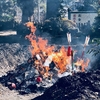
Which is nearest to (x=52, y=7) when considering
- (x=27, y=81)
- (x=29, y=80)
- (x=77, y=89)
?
(x=29, y=80)

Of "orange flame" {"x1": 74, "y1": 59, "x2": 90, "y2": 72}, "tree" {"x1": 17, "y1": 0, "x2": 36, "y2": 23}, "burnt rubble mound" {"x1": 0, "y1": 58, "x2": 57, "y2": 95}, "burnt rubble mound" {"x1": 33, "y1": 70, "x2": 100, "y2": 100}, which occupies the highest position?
"tree" {"x1": 17, "y1": 0, "x2": 36, "y2": 23}

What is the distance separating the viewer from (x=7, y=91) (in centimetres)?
2202

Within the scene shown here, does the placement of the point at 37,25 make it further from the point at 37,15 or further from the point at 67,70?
the point at 37,15

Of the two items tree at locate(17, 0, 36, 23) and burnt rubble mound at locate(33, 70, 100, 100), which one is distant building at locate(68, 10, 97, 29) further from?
burnt rubble mound at locate(33, 70, 100, 100)

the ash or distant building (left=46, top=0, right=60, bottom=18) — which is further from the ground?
distant building (left=46, top=0, right=60, bottom=18)

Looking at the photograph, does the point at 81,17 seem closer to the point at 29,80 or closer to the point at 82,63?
the point at 82,63

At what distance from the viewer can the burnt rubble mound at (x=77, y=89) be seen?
56.6 feet

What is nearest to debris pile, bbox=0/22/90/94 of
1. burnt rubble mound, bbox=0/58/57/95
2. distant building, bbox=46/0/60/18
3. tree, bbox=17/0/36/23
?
burnt rubble mound, bbox=0/58/57/95

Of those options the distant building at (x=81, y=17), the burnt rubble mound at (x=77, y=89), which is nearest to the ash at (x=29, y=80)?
the burnt rubble mound at (x=77, y=89)

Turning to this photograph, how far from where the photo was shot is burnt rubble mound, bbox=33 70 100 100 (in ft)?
56.6

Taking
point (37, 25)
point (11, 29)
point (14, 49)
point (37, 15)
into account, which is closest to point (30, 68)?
point (14, 49)

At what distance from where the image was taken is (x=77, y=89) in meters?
17.7

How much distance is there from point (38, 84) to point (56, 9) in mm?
24871

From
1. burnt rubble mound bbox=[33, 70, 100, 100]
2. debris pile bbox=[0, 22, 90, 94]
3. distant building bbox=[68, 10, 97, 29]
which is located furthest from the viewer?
distant building bbox=[68, 10, 97, 29]
